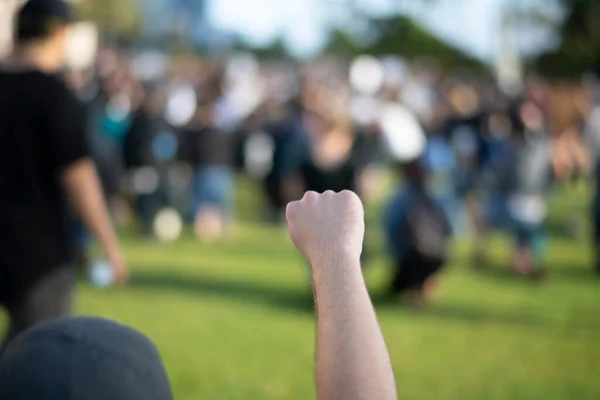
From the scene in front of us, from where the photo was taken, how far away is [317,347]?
141 cm

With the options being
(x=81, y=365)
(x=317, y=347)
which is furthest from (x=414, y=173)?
(x=81, y=365)

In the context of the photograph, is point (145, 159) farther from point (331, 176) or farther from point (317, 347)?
point (317, 347)

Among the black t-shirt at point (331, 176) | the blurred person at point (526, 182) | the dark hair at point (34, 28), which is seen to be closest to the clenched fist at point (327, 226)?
the dark hair at point (34, 28)

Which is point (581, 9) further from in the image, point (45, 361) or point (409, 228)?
point (45, 361)

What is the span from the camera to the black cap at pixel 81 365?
1296 mm

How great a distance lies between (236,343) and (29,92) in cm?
341

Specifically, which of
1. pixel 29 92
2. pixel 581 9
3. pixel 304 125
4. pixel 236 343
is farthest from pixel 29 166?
pixel 581 9

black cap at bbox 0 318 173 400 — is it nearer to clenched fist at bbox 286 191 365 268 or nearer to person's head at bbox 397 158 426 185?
clenched fist at bbox 286 191 365 268

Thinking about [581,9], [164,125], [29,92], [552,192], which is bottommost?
[552,192]

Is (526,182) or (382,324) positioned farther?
(526,182)

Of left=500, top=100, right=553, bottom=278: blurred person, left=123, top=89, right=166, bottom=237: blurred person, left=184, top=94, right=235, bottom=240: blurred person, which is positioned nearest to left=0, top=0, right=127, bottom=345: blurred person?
left=500, top=100, right=553, bottom=278: blurred person

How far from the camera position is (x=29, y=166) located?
3328 millimetres

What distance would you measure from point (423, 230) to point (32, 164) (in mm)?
5025

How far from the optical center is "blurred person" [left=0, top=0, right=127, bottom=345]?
328 centimetres
